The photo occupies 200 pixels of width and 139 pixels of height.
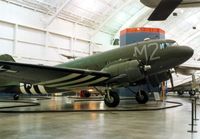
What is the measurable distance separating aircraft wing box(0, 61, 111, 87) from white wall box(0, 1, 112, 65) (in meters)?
12.7

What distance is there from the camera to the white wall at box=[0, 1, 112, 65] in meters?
23.2

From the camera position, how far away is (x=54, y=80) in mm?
11352

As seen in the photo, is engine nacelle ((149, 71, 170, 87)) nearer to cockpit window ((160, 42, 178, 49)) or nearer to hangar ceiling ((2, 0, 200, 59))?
cockpit window ((160, 42, 178, 49))

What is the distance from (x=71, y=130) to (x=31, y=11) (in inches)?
863

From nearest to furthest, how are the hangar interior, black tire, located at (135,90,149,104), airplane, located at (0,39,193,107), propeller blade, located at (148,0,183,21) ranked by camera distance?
1. propeller blade, located at (148,0,183,21)
2. airplane, located at (0,39,193,107)
3. black tire, located at (135,90,149,104)
4. the hangar interior

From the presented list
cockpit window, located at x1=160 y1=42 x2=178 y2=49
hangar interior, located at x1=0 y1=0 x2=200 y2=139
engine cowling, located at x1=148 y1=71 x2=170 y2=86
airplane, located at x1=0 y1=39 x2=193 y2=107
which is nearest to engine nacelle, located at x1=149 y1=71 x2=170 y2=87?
engine cowling, located at x1=148 y1=71 x2=170 y2=86

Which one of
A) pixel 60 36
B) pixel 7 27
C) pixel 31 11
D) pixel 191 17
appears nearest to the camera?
pixel 7 27

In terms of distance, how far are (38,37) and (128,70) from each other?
17.4 m

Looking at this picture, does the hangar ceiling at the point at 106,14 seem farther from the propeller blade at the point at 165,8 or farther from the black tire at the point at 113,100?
the propeller blade at the point at 165,8

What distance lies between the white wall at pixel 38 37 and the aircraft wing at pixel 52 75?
1268 cm

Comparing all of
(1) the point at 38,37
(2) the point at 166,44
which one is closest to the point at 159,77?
(2) the point at 166,44

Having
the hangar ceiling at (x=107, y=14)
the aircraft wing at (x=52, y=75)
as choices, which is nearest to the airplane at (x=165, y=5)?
the aircraft wing at (x=52, y=75)

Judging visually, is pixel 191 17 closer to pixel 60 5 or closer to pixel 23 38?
pixel 60 5

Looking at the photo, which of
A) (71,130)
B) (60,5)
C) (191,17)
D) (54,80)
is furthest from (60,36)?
(71,130)
